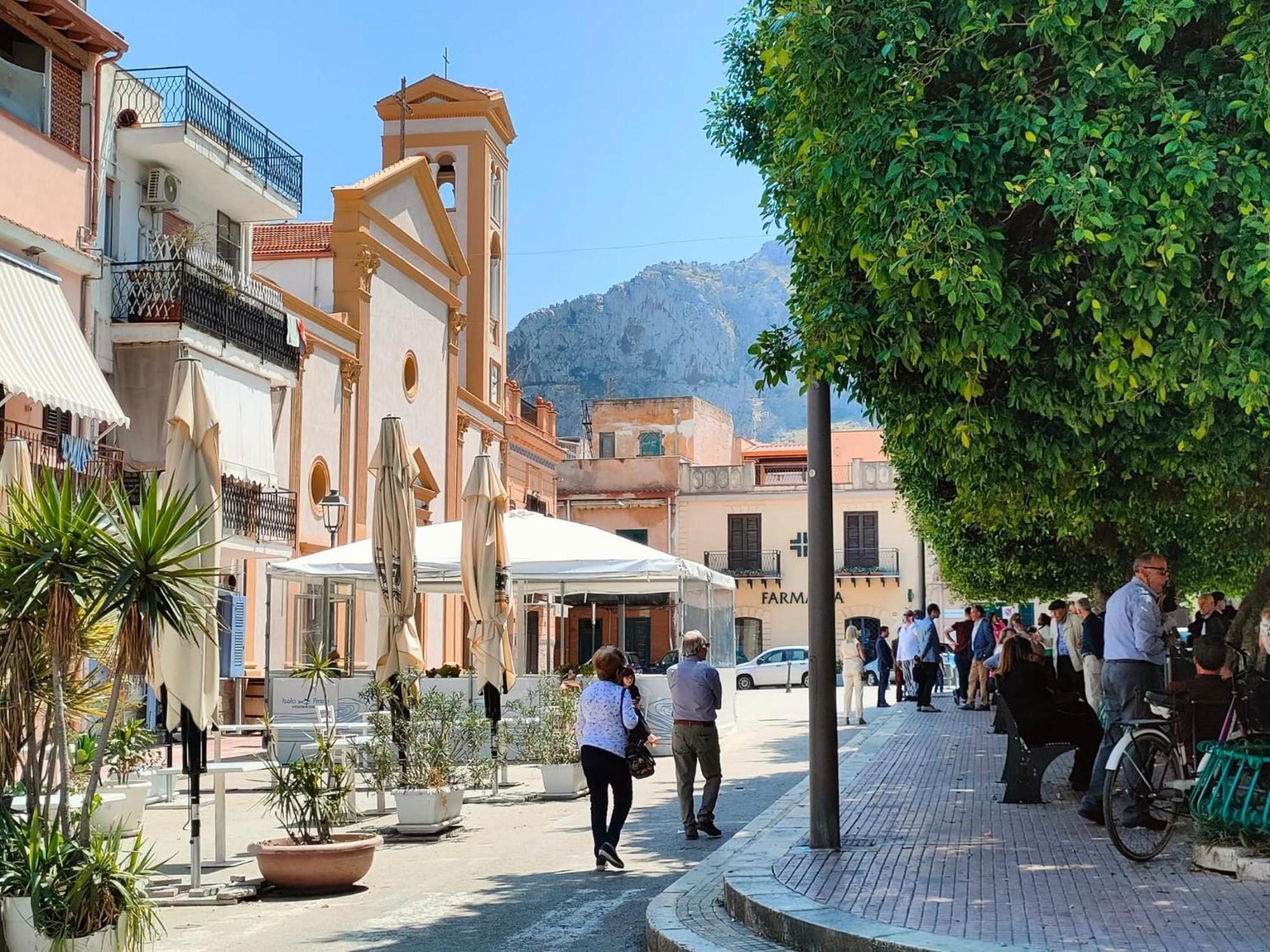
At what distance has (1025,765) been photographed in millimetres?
12336

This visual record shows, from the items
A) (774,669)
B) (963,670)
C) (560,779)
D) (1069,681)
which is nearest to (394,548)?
(560,779)

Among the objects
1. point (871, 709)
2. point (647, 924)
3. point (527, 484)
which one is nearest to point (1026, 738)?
point (647, 924)

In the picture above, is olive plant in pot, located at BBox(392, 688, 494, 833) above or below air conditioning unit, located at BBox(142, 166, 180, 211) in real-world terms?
below

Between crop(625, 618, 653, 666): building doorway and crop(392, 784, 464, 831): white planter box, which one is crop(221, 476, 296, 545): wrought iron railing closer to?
crop(392, 784, 464, 831): white planter box

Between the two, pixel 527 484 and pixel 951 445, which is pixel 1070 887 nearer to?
pixel 951 445

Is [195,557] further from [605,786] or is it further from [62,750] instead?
[605,786]

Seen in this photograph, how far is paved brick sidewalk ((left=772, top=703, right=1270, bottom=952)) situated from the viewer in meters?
6.93

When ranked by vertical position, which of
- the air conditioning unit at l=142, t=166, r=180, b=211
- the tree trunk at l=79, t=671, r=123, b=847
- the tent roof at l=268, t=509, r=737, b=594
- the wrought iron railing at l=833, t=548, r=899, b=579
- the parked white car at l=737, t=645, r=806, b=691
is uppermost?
the air conditioning unit at l=142, t=166, r=180, b=211

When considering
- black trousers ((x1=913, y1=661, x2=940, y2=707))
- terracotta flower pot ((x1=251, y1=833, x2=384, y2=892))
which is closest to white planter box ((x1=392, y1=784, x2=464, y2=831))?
terracotta flower pot ((x1=251, y1=833, x2=384, y2=892))

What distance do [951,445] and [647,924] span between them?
11.4 ft

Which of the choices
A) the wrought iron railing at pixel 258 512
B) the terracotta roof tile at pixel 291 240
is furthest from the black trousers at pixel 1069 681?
the terracotta roof tile at pixel 291 240

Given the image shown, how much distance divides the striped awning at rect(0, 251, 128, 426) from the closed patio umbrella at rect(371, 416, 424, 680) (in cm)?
441

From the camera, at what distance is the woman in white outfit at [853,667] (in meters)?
24.3

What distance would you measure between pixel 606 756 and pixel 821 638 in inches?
71.9
